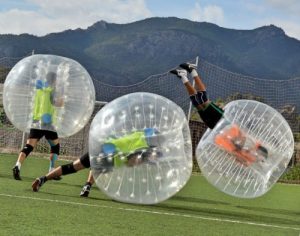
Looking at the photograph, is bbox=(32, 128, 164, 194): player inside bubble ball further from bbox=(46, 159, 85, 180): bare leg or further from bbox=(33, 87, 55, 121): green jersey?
bbox=(33, 87, 55, 121): green jersey

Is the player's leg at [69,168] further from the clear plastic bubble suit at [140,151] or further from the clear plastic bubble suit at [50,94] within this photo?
the clear plastic bubble suit at [140,151]

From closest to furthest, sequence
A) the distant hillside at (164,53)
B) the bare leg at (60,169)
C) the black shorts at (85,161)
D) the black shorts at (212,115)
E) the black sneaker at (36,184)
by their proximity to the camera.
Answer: the black shorts at (212,115) → the black shorts at (85,161) → the bare leg at (60,169) → the black sneaker at (36,184) → the distant hillside at (164,53)

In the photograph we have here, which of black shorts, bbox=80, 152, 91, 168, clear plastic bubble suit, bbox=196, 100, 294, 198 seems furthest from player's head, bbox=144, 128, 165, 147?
black shorts, bbox=80, 152, 91, 168

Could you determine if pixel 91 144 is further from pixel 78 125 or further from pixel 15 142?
pixel 15 142

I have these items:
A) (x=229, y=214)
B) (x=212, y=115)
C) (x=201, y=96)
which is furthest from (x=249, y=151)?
(x=201, y=96)

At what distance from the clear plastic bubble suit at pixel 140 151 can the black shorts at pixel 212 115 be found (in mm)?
1340

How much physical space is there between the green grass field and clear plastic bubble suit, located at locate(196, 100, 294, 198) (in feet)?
1.57

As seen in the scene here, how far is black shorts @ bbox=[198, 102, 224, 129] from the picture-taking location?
291 inches

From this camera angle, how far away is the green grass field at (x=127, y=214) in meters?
5.85

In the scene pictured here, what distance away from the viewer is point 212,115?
7.57 meters

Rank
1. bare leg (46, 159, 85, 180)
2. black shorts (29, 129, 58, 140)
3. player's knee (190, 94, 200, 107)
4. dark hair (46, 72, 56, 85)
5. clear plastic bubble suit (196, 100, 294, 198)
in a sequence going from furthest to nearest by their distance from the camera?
black shorts (29, 129, 58, 140) → dark hair (46, 72, 56, 85) → player's knee (190, 94, 200, 107) → bare leg (46, 159, 85, 180) → clear plastic bubble suit (196, 100, 294, 198)

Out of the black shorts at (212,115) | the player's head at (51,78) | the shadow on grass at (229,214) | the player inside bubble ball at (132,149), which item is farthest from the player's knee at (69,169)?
the player inside bubble ball at (132,149)

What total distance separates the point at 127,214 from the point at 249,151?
1423 millimetres

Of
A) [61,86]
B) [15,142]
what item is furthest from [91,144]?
[15,142]
